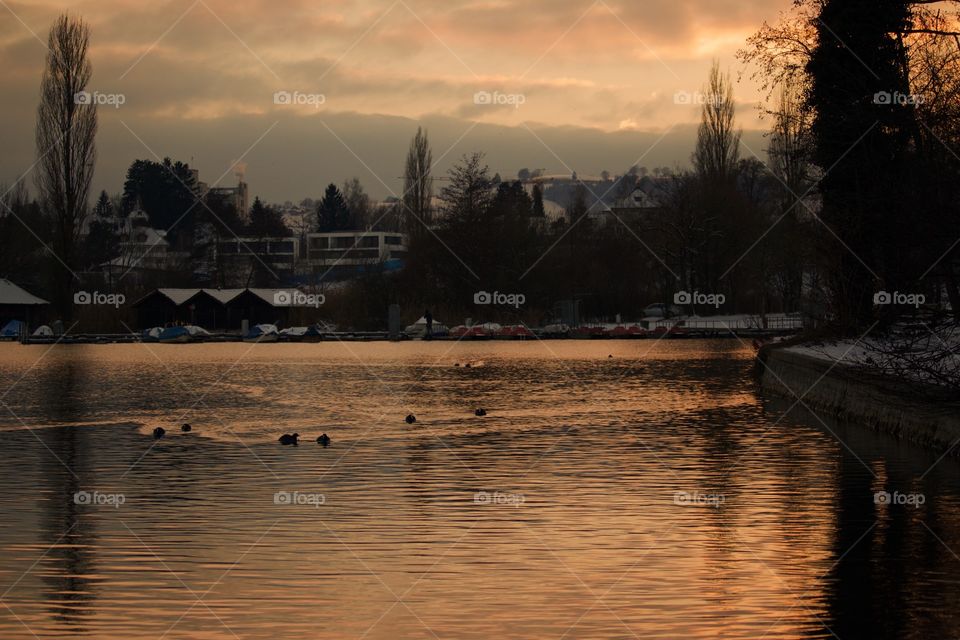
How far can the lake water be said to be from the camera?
11039 mm

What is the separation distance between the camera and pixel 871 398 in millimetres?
25828

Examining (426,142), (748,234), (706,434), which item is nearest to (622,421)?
(706,434)

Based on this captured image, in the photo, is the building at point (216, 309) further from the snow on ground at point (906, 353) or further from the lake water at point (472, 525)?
the lake water at point (472, 525)

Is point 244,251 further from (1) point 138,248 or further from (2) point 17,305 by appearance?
(2) point 17,305

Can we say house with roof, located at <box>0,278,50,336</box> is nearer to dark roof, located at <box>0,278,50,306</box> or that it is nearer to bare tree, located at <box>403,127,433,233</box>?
dark roof, located at <box>0,278,50,306</box>

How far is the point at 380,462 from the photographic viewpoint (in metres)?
22.2

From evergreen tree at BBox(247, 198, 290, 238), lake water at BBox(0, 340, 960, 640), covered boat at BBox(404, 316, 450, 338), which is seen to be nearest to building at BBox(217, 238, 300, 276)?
evergreen tree at BBox(247, 198, 290, 238)

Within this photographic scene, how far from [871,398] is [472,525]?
13053 mm

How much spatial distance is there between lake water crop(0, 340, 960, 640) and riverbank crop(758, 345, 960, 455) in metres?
0.50

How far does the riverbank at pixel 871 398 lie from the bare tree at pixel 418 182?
8399 centimetres

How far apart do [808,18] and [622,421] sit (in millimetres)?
14025

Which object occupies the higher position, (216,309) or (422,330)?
(216,309)

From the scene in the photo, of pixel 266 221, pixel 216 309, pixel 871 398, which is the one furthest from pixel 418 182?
pixel 871 398

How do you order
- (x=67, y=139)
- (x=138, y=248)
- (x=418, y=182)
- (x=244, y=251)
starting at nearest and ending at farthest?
(x=67, y=139), (x=418, y=182), (x=138, y=248), (x=244, y=251)
